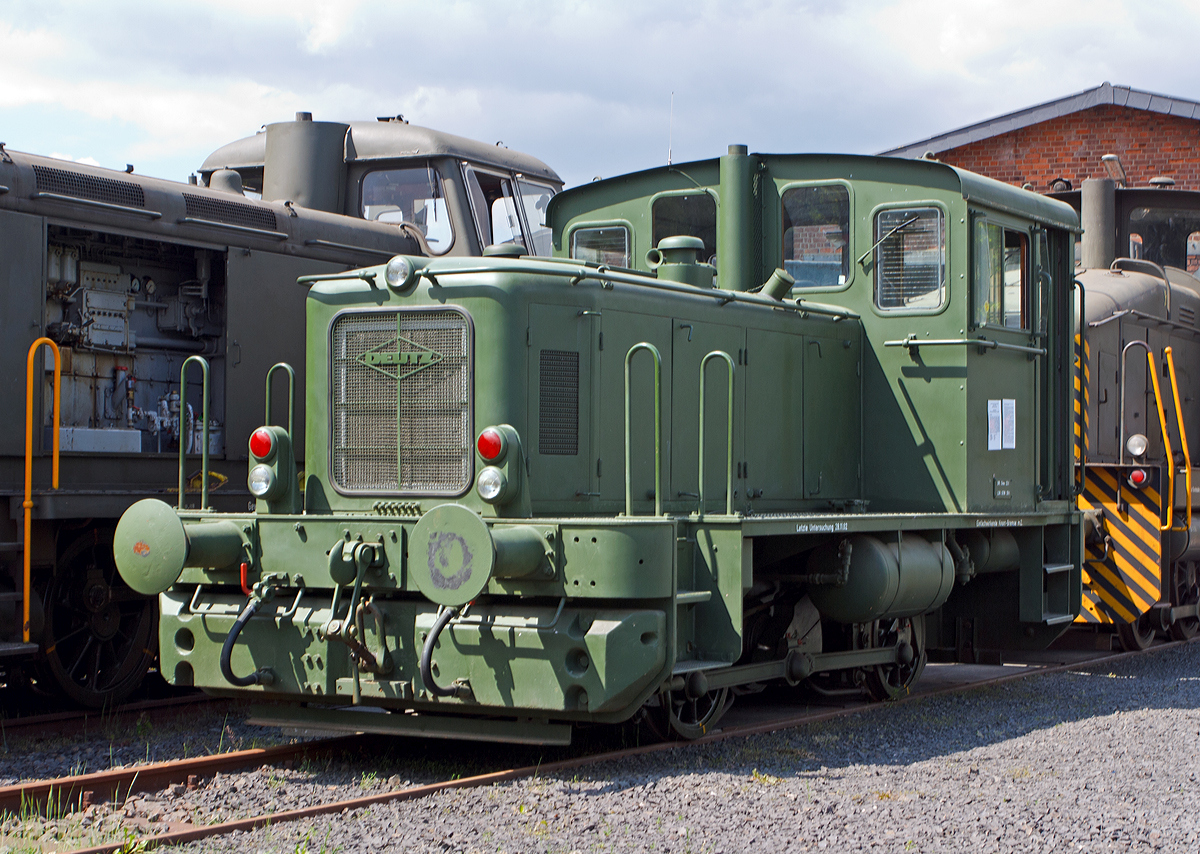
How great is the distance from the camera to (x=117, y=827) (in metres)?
4.51

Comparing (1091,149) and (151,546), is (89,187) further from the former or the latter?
(1091,149)

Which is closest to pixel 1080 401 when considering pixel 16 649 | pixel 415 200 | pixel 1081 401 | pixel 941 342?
pixel 1081 401

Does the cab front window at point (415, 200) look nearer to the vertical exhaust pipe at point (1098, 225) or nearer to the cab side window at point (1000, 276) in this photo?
the cab side window at point (1000, 276)

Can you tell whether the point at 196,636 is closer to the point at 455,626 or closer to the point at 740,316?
the point at 455,626

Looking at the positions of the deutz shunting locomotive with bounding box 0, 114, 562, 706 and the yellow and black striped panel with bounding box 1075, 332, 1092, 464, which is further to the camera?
the yellow and black striped panel with bounding box 1075, 332, 1092, 464

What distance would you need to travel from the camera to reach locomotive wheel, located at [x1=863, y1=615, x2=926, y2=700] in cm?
744

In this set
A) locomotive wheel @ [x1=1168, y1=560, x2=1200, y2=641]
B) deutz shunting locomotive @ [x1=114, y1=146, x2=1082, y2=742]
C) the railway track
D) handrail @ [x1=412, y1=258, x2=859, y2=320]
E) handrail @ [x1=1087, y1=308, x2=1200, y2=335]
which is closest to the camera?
the railway track

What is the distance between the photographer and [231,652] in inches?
223

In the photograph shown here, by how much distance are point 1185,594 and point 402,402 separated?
7.72 metres

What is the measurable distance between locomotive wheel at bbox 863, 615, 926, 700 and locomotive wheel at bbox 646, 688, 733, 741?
142cm

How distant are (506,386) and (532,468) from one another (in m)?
0.38

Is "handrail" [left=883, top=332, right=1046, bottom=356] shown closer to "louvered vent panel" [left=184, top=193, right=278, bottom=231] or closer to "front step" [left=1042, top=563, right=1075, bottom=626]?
"front step" [left=1042, top=563, right=1075, bottom=626]

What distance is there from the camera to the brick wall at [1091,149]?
1706 centimetres

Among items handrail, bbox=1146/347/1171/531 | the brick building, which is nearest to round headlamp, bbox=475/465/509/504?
handrail, bbox=1146/347/1171/531
